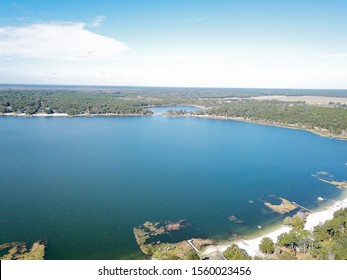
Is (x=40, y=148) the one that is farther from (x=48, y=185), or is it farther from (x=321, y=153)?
(x=321, y=153)

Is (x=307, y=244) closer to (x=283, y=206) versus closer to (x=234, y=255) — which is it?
(x=234, y=255)

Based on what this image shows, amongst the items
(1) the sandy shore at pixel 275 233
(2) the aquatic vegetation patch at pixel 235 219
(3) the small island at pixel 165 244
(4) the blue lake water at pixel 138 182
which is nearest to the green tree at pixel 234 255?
(1) the sandy shore at pixel 275 233

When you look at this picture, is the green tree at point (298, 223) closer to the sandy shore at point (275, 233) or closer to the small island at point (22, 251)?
the sandy shore at point (275, 233)

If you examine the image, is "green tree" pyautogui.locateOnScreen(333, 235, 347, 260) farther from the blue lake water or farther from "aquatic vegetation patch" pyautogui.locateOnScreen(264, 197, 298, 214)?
"aquatic vegetation patch" pyautogui.locateOnScreen(264, 197, 298, 214)

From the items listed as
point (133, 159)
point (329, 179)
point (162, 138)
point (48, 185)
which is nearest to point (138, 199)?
point (48, 185)

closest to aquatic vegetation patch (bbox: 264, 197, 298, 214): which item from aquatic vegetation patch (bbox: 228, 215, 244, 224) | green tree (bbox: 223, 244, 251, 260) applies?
aquatic vegetation patch (bbox: 228, 215, 244, 224)
